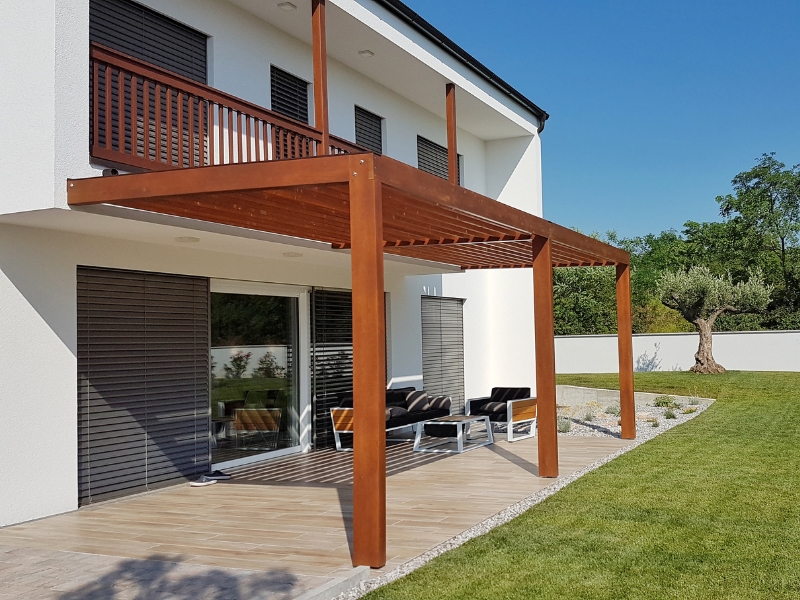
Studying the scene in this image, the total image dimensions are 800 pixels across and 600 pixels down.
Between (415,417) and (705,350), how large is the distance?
18.4 m

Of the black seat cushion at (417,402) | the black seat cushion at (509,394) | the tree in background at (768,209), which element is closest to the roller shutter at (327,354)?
the black seat cushion at (417,402)

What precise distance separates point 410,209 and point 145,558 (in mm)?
3648

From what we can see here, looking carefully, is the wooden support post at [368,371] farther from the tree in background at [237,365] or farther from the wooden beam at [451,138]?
the wooden beam at [451,138]

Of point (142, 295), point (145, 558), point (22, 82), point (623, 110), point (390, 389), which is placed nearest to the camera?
point (145, 558)

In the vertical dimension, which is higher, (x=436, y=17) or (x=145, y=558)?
(x=436, y=17)

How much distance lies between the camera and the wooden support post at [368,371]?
5.72 meters

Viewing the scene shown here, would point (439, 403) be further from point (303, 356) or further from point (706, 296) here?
point (706, 296)

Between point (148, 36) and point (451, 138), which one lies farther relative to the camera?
point (451, 138)

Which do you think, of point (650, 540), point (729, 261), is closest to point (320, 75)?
point (650, 540)

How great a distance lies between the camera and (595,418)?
1638 cm

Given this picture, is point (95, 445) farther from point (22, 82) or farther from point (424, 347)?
point (424, 347)

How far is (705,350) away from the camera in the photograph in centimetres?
2811

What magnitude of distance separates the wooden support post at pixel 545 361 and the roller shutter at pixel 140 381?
4.01 meters

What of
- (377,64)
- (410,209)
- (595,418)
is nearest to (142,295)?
(410,209)
